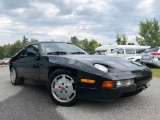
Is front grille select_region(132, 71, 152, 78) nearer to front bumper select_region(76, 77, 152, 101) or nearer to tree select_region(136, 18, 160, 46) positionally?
front bumper select_region(76, 77, 152, 101)

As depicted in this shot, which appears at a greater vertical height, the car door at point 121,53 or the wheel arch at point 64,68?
the car door at point 121,53

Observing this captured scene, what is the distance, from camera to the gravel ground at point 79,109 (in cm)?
333

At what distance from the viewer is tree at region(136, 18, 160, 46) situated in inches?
1539

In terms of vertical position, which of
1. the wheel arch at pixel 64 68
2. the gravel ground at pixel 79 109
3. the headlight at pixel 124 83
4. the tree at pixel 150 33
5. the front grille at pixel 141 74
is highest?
the tree at pixel 150 33

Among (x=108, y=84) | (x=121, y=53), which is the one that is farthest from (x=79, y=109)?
(x=121, y=53)

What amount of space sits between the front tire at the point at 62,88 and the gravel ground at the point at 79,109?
13cm

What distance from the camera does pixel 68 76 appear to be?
12.6ft

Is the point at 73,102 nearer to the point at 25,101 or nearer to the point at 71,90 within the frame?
the point at 71,90

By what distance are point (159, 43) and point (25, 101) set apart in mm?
37478

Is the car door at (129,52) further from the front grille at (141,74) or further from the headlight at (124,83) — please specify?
the headlight at (124,83)

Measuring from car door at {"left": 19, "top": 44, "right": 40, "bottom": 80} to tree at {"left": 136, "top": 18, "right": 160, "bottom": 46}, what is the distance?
3649 cm

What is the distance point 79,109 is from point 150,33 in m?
38.9

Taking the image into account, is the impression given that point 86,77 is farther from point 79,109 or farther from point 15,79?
point 15,79

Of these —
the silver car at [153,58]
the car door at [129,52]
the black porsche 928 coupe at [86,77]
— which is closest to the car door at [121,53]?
the car door at [129,52]
